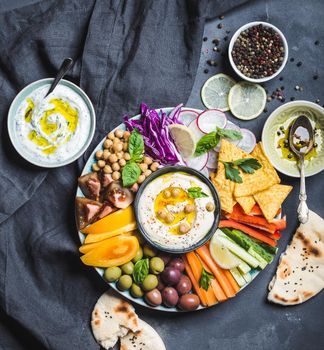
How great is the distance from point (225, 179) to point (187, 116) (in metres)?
0.59

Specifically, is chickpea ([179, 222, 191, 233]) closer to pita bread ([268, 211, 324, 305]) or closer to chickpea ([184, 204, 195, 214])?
chickpea ([184, 204, 195, 214])

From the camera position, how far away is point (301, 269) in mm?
4262

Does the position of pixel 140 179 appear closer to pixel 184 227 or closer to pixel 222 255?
pixel 184 227

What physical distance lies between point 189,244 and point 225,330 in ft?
3.14

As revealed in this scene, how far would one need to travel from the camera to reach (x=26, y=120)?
3.98 m

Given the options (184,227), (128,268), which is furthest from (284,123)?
(128,268)

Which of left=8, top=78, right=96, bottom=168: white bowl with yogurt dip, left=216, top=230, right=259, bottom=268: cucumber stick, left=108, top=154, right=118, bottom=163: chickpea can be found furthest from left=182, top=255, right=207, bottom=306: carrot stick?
left=8, top=78, right=96, bottom=168: white bowl with yogurt dip

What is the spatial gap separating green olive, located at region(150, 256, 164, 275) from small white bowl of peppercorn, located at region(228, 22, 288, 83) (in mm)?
1633

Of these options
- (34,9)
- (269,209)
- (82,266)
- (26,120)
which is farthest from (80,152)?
(269,209)

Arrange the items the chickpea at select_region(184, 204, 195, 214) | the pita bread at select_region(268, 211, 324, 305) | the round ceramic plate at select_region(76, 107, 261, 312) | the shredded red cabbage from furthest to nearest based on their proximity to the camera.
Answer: the pita bread at select_region(268, 211, 324, 305)
the shredded red cabbage
the round ceramic plate at select_region(76, 107, 261, 312)
the chickpea at select_region(184, 204, 195, 214)

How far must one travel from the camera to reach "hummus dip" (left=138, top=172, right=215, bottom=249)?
385cm

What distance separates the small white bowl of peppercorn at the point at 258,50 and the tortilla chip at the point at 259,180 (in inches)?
28.5

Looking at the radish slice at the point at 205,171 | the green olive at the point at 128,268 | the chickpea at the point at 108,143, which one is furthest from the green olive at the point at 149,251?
the chickpea at the point at 108,143

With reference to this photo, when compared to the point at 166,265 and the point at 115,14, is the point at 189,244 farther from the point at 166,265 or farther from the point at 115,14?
the point at 115,14
